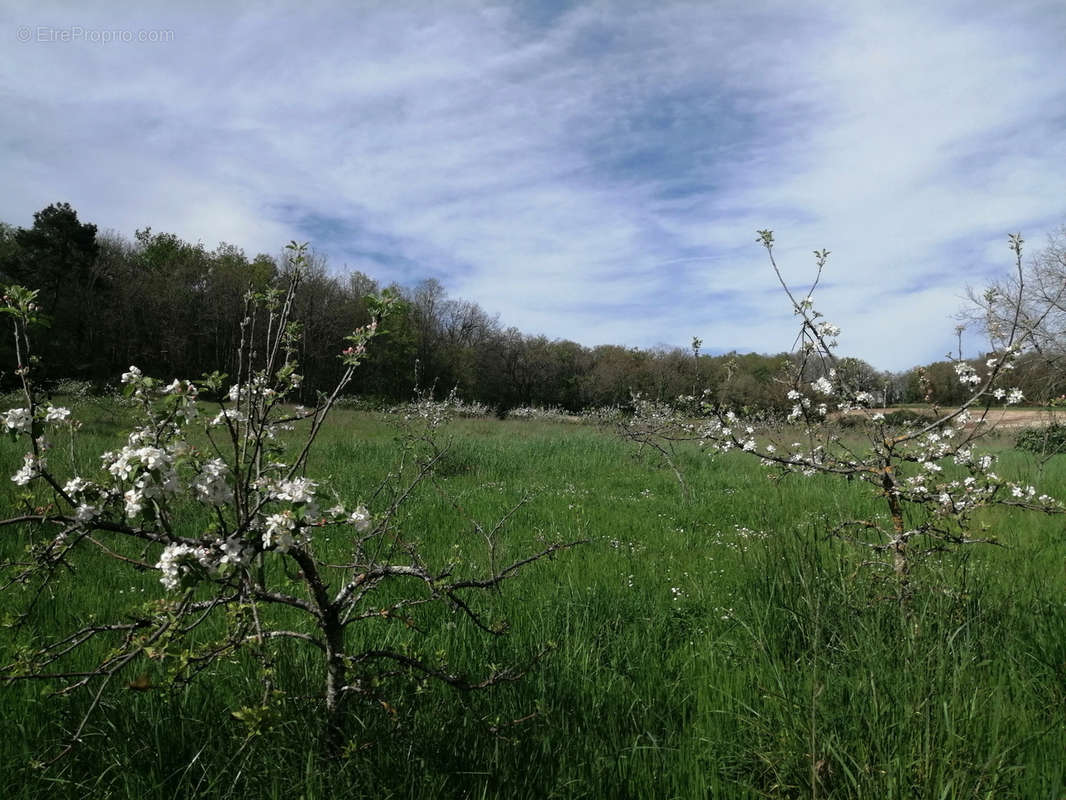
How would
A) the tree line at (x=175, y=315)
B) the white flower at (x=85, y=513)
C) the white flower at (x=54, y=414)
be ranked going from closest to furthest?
the white flower at (x=85, y=513) → the white flower at (x=54, y=414) → the tree line at (x=175, y=315)

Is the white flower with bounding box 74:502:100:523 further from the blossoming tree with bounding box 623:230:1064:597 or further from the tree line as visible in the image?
the tree line

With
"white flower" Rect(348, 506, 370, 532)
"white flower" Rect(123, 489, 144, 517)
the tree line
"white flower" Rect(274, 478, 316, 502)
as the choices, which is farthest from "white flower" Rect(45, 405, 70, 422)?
the tree line

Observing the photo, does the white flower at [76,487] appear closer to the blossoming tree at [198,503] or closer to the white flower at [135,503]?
the blossoming tree at [198,503]

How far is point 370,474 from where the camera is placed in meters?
9.84

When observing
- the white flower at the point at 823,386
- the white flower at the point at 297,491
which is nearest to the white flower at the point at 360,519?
the white flower at the point at 297,491

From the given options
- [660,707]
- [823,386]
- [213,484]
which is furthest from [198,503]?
[823,386]

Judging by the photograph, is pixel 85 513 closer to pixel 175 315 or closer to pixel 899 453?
pixel 899 453

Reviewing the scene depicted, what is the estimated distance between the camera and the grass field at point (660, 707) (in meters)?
2.15

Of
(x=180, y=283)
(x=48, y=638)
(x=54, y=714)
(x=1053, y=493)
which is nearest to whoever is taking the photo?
(x=54, y=714)

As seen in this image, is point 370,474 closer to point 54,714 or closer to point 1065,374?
point 54,714

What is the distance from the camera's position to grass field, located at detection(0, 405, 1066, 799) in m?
2.15

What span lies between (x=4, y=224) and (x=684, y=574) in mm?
52528

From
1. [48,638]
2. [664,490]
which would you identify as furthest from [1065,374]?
[48,638]

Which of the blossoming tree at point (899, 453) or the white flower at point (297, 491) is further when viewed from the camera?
the blossoming tree at point (899, 453)
